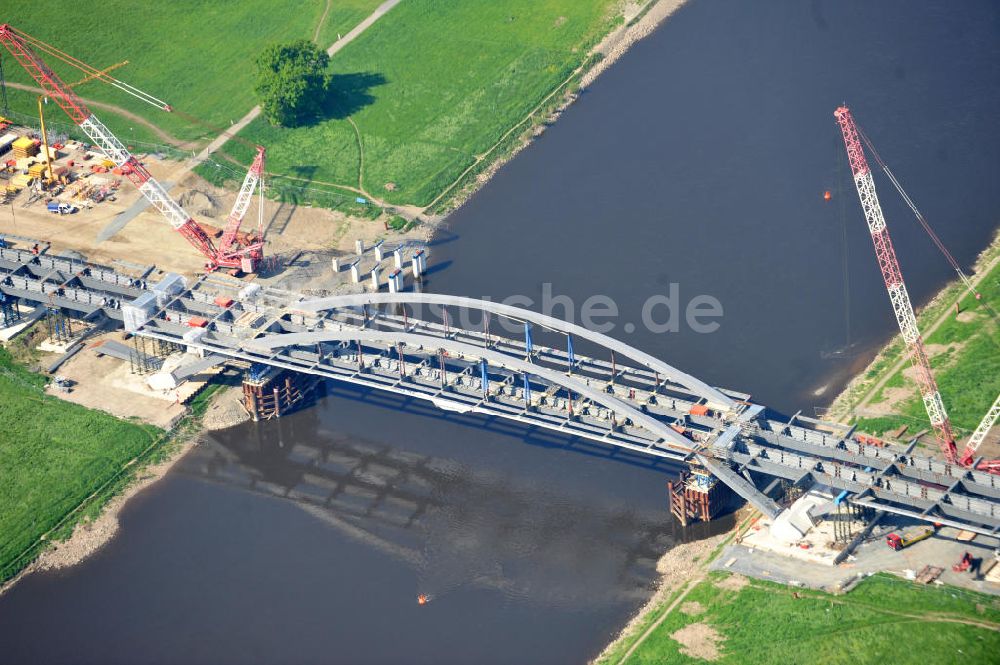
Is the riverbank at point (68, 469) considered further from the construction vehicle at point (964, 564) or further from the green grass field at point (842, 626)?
the construction vehicle at point (964, 564)

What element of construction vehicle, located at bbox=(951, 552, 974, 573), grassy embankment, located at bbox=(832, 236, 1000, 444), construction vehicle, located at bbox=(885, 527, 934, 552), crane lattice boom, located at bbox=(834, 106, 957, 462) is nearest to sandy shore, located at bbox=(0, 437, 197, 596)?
grassy embankment, located at bbox=(832, 236, 1000, 444)

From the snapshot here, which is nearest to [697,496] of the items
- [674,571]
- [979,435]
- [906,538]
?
[674,571]

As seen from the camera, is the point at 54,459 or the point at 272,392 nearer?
the point at 54,459

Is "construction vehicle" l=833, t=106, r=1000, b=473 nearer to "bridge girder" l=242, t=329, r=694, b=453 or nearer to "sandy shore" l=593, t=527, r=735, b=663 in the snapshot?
"sandy shore" l=593, t=527, r=735, b=663

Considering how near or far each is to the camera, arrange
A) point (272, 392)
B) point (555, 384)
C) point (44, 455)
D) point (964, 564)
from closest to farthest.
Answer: point (964, 564)
point (555, 384)
point (44, 455)
point (272, 392)

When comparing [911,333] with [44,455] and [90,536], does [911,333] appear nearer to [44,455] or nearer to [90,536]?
[90,536]

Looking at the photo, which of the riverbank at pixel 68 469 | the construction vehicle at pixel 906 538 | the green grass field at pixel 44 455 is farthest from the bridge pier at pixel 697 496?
the green grass field at pixel 44 455
